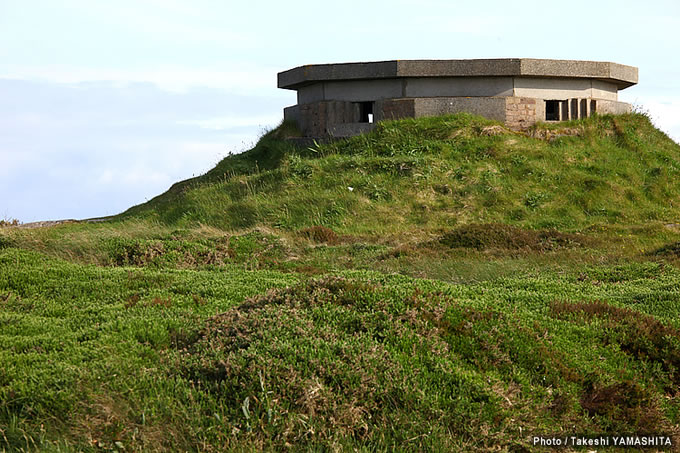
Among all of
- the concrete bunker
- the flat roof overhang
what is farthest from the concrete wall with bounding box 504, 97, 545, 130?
the flat roof overhang

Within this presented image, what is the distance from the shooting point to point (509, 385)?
607 cm

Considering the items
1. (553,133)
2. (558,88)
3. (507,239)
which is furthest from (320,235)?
(558,88)

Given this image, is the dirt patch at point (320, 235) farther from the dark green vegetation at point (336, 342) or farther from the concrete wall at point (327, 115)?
the concrete wall at point (327, 115)

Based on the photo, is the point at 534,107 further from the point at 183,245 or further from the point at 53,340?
the point at 53,340

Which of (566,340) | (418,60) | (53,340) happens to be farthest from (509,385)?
(418,60)

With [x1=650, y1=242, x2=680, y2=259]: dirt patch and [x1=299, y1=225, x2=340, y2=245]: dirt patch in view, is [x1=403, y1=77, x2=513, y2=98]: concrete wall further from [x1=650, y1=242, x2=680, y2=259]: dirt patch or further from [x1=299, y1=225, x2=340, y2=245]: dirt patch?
[x1=650, y1=242, x2=680, y2=259]: dirt patch

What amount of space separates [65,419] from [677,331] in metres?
6.25

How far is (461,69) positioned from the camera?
21.1 m

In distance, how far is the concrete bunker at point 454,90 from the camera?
2111cm

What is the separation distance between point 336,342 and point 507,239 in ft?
31.2

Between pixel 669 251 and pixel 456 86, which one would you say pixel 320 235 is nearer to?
pixel 669 251

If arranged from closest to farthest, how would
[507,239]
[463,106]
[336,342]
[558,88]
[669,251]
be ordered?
[336,342] → [669,251] → [507,239] → [463,106] → [558,88]

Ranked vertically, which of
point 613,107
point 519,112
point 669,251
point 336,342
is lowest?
point 336,342

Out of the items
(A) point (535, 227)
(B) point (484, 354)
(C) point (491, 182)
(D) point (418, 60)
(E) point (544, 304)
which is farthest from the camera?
(D) point (418, 60)
